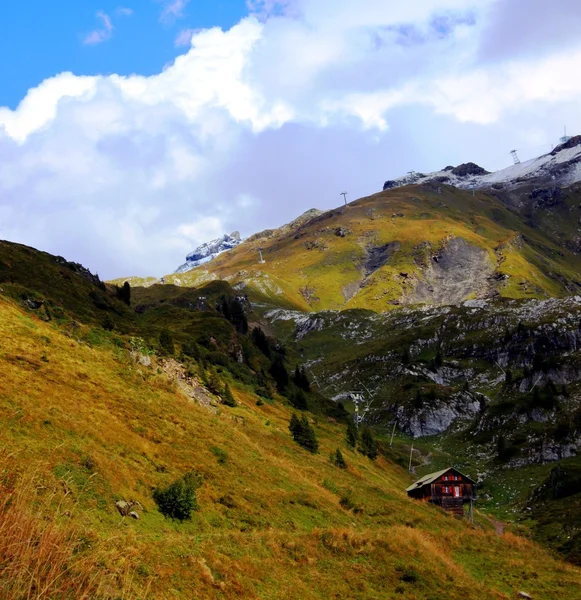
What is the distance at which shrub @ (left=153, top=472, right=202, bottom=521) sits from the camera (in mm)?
23734

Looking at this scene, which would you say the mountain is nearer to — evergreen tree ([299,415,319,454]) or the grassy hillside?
the grassy hillside

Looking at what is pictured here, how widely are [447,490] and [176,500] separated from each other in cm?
5959

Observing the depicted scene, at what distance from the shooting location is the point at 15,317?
Result: 40500 millimetres

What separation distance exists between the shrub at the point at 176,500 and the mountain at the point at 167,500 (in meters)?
0.14

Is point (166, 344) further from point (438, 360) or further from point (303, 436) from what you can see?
point (438, 360)

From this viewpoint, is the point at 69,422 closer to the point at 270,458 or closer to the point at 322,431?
the point at 270,458

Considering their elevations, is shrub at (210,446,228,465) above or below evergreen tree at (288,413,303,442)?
above

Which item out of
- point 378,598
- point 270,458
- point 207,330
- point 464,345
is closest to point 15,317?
point 270,458

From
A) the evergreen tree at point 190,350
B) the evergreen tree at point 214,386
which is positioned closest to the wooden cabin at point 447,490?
the evergreen tree at point 214,386

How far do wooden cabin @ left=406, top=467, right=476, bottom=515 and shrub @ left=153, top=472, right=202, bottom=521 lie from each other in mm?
56833

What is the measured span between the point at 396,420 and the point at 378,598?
131m

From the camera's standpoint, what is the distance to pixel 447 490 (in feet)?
243

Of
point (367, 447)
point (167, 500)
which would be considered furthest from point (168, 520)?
point (367, 447)

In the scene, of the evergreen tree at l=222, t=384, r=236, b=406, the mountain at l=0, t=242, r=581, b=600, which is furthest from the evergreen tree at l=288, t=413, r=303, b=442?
the evergreen tree at l=222, t=384, r=236, b=406
